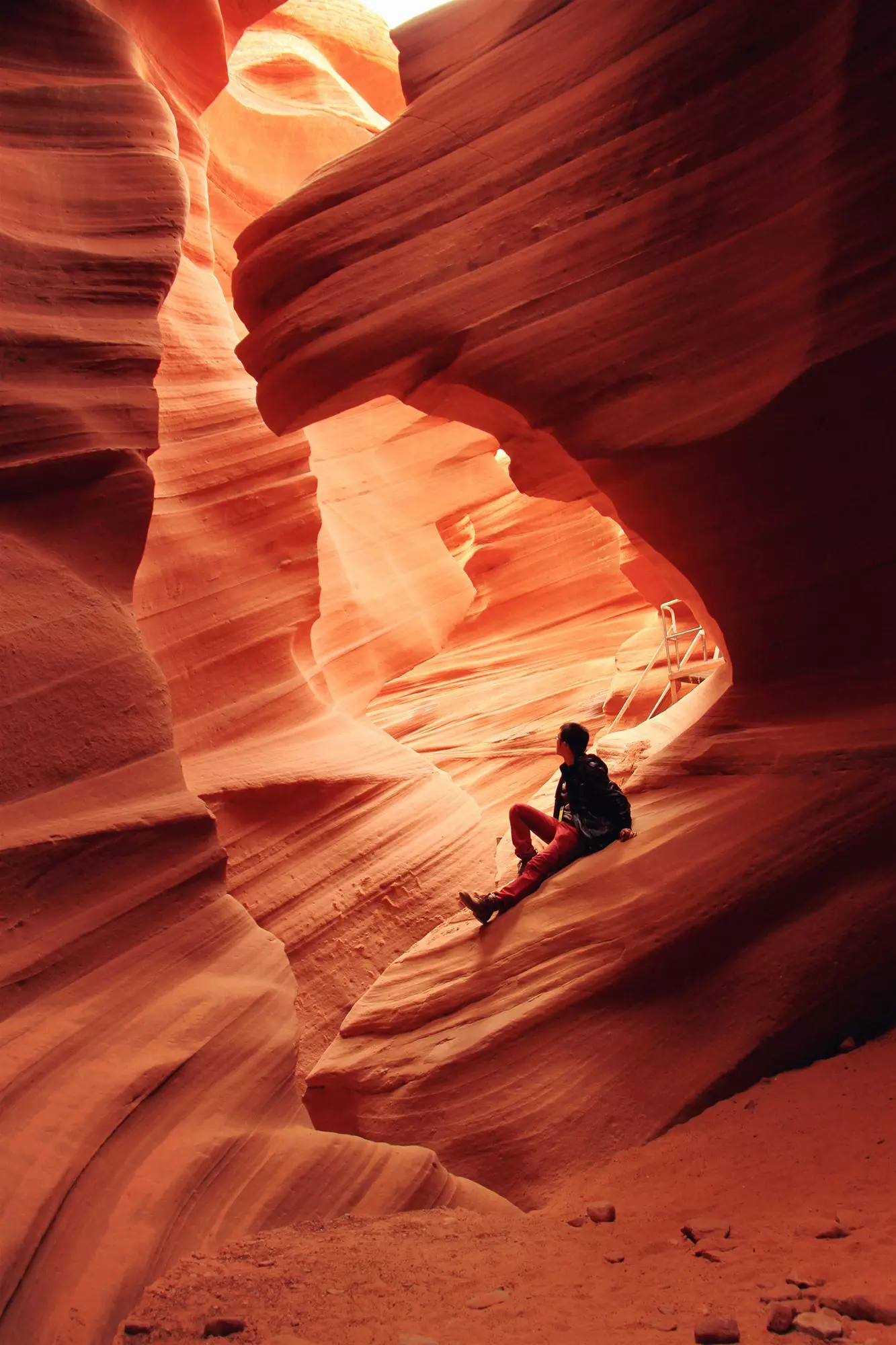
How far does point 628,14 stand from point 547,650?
8074 millimetres

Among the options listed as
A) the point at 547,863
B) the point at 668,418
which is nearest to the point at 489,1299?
the point at 547,863

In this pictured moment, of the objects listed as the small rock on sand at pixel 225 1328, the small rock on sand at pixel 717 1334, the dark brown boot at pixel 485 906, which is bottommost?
the small rock on sand at pixel 717 1334

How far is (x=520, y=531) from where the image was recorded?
13.3 metres

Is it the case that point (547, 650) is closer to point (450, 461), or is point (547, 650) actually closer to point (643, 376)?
point (450, 461)

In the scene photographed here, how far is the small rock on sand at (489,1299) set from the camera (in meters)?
2.38

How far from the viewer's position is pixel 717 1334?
2.02m

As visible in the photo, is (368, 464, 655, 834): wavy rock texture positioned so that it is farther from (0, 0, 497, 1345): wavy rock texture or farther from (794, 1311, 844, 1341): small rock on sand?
(794, 1311, 844, 1341): small rock on sand

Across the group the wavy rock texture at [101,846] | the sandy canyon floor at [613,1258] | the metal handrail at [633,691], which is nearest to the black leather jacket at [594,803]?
the sandy canyon floor at [613,1258]

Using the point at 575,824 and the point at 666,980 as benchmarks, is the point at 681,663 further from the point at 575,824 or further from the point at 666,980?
the point at 666,980

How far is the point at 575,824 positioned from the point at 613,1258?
241 cm

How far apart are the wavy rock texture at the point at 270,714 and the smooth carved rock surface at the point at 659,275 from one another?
203 cm

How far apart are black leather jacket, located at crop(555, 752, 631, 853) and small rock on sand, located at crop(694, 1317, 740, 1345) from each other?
9.15 ft

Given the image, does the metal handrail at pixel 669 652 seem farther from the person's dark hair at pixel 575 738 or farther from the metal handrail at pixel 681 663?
the person's dark hair at pixel 575 738

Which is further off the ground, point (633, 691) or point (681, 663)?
point (681, 663)
